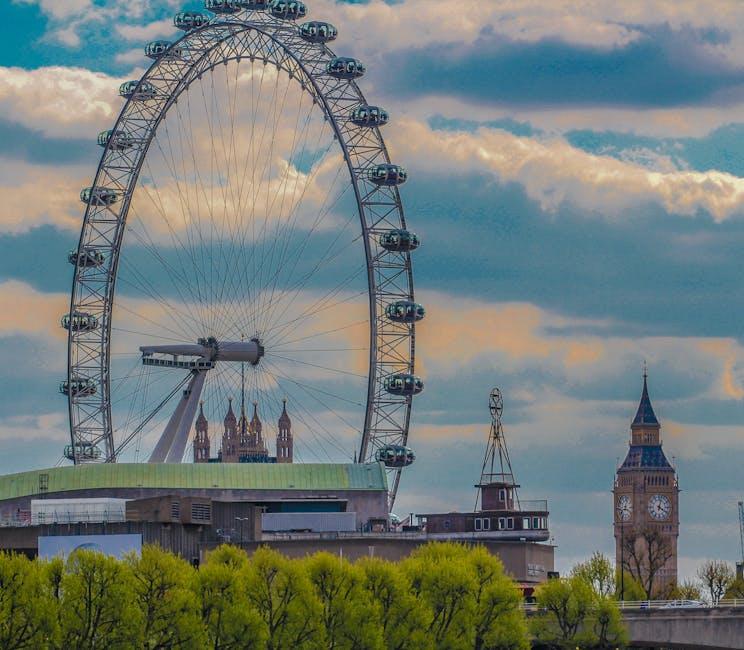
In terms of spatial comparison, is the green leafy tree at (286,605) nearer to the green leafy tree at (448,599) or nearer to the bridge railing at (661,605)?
the green leafy tree at (448,599)

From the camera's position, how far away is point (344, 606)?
155 meters

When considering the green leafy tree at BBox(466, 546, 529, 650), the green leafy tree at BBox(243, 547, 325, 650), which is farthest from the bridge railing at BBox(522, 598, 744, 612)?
the green leafy tree at BBox(243, 547, 325, 650)

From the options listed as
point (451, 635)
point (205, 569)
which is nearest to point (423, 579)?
point (451, 635)

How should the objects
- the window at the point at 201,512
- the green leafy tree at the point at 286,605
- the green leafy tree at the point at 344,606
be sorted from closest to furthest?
the green leafy tree at the point at 286,605 < the green leafy tree at the point at 344,606 < the window at the point at 201,512

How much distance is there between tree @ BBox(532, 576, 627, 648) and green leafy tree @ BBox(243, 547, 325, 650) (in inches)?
804

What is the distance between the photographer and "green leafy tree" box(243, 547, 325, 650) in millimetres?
151875

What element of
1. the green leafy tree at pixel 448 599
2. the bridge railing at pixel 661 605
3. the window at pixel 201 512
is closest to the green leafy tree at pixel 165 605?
the green leafy tree at pixel 448 599

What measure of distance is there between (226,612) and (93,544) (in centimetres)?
3363

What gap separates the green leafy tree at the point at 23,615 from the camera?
469 feet

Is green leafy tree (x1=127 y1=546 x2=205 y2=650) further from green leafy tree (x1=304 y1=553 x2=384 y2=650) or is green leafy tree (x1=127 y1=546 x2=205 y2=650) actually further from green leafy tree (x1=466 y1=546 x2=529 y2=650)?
green leafy tree (x1=466 y1=546 x2=529 y2=650)

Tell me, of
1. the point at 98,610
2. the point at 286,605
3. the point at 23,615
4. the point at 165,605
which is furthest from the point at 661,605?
the point at 23,615

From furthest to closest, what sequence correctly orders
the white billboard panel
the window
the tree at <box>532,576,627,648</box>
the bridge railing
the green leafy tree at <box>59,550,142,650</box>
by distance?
the window < the white billboard panel < the bridge railing < the tree at <box>532,576,627,648</box> < the green leafy tree at <box>59,550,142,650</box>

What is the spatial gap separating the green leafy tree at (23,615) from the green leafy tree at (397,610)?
20.7 meters

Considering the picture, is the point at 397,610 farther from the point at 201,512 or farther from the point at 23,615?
the point at 201,512
